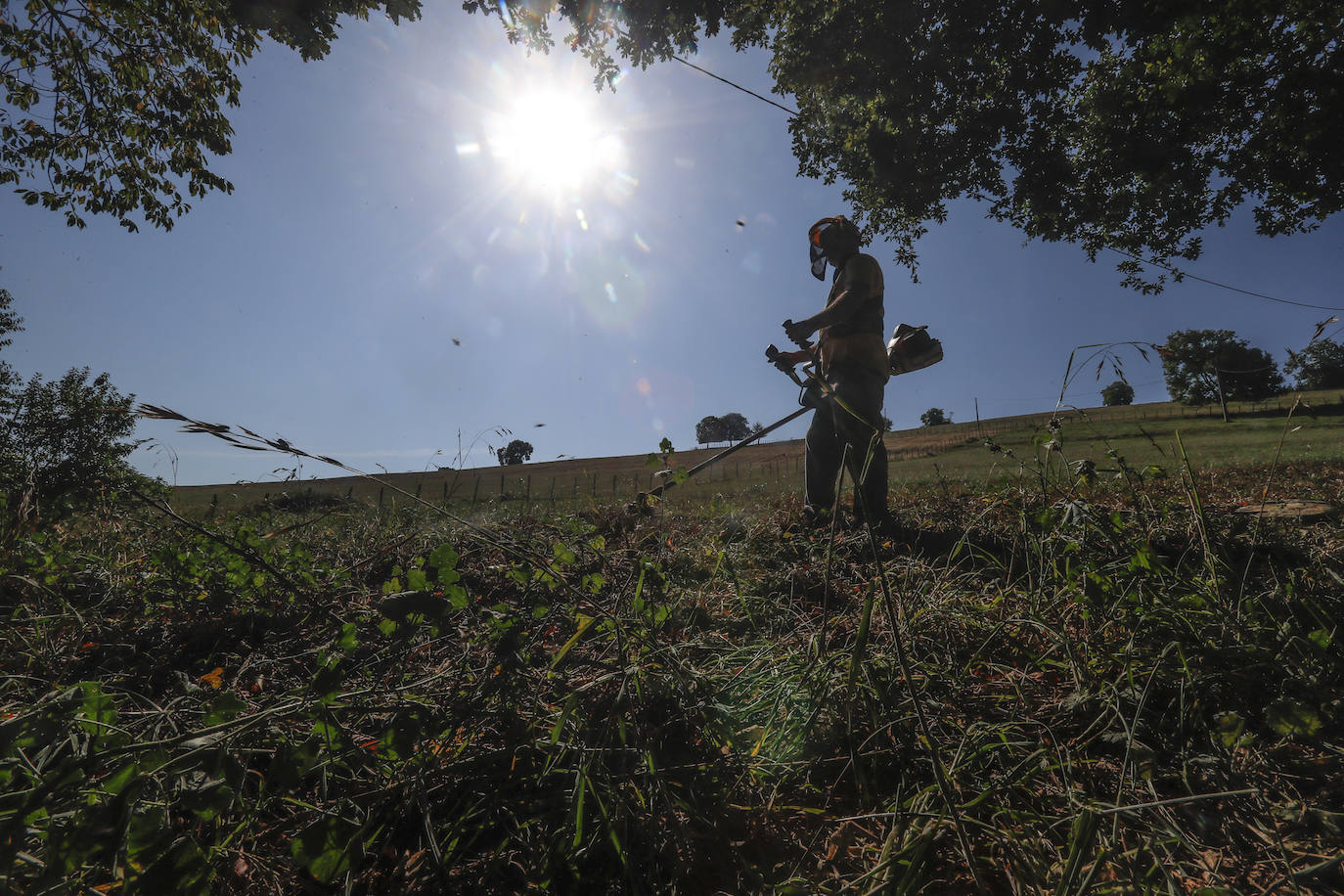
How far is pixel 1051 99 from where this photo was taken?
9680 mm

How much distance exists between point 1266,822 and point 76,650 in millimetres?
3511

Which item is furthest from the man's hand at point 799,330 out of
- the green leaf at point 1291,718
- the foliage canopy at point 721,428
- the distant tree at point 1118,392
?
the foliage canopy at point 721,428

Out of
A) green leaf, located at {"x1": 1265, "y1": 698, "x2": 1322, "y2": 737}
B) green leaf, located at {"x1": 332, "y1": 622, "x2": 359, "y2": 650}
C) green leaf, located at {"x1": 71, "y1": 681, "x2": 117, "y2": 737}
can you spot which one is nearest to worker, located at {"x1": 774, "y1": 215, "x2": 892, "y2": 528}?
green leaf, located at {"x1": 1265, "y1": 698, "x2": 1322, "y2": 737}

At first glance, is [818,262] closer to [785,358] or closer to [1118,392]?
[785,358]

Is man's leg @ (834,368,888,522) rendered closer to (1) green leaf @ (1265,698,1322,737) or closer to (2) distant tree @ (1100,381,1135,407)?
(2) distant tree @ (1100,381,1135,407)

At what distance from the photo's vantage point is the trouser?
381cm

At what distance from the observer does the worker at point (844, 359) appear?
3.95m

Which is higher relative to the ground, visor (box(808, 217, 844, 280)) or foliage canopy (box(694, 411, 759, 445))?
foliage canopy (box(694, 411, 759, 445))

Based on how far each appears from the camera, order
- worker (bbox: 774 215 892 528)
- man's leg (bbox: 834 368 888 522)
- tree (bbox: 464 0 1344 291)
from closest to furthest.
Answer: man's leg (bbox: 834 368 888 522) < worker (bbox: 774 215 892 528) < tree (bbox: 464 0 1344 291)

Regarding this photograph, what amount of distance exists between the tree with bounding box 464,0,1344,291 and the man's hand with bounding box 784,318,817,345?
18.1ft

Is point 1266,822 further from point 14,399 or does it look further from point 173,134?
point 14,399

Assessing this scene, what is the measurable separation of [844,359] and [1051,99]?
999cm

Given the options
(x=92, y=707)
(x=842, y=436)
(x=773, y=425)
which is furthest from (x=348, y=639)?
(x=842, y=436)

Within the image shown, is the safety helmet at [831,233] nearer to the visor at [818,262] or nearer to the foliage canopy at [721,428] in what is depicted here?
the visor at [818,262]
